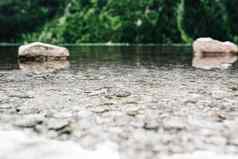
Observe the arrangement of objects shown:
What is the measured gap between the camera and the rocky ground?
6.27m

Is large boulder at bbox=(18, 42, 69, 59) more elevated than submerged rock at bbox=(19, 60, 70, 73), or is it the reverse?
large boulder at bbox=(18, 42, 69, 59)

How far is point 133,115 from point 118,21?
81.0m

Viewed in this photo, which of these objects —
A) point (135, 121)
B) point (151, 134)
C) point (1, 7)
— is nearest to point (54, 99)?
point (135, 121)

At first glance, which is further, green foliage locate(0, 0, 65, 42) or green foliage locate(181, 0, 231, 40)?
green foliage locate(0, 0, 65, 42)

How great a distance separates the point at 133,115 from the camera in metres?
8.16

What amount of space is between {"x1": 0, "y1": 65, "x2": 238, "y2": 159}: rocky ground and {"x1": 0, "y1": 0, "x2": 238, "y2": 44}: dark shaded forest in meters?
69.3

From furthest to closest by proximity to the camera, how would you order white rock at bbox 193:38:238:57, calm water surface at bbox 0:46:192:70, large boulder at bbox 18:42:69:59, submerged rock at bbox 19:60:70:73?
white rock at bbox 193:38:238:57 < large boulder at bbox 18:42:69:59 < calm water surface at bbox 0:46:192:70 < submerged rock at bbox 19:60:70:73

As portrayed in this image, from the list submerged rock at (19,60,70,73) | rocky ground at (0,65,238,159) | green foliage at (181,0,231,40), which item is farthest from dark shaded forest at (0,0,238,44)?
rocky ground at (0,65,238,159)

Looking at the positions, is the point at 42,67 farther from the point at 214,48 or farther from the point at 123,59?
the point at 214,48

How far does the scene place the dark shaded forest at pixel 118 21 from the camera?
79875 millimetres

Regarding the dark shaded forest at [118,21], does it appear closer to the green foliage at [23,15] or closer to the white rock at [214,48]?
the green foliage at [23,15]

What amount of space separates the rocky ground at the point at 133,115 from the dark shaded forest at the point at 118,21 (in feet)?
227

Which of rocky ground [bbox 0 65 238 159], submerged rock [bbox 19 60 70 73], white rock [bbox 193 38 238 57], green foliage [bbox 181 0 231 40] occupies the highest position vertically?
green foliage [bbox 181 0 231 40]

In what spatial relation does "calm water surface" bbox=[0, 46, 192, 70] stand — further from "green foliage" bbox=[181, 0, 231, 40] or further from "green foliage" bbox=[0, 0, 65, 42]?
"green foliage" bbox=[0, 0, 65, 42]
